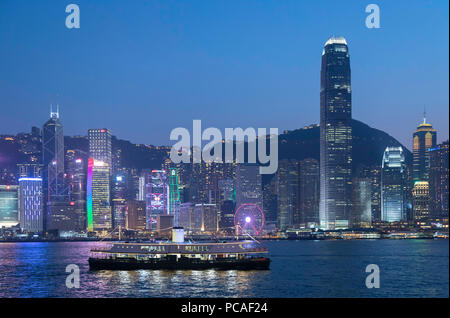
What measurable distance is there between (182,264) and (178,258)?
103cm

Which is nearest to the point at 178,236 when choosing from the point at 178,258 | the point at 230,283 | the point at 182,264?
the point at 178,258

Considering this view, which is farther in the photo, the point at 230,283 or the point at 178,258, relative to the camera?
the point at 178,258

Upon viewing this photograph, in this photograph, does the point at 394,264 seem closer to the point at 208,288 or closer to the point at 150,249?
the point at 150,249

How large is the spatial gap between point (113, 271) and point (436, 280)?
34.8 m

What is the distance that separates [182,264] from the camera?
2697 inches

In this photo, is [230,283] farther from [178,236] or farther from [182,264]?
[178,236]

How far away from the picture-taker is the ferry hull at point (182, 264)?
67.9 meters
